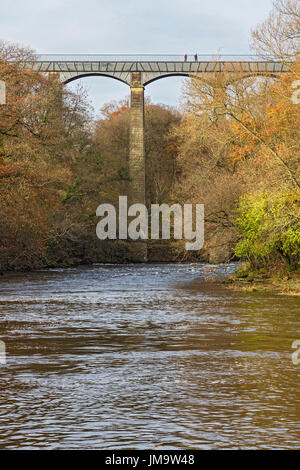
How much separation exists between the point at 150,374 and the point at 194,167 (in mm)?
35778

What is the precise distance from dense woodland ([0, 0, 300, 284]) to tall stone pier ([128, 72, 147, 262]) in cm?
168

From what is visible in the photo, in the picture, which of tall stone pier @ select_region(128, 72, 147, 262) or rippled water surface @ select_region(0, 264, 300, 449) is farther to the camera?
tall stone pier @ select_region(128, 72, 147, 262)

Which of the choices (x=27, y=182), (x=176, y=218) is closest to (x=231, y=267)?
(x=176, y=218)

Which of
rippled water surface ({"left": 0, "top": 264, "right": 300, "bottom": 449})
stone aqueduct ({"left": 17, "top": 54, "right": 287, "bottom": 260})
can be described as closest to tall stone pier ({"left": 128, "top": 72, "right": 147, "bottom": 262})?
stone aqueduct ({"left": 17, "top": 54, "right": 287, "bottom": 260})

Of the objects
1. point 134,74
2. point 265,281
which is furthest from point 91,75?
point 265,281

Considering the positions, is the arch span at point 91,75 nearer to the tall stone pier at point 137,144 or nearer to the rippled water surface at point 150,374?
the tall stone pier at point 137,144

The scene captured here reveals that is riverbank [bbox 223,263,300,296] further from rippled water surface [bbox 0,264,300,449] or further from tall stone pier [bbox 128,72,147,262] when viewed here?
tall stone pier [bbox 128,72,147,262]

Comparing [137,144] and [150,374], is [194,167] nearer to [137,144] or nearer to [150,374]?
[137,144]

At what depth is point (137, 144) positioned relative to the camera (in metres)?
54.5

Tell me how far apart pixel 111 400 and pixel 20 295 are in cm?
1519

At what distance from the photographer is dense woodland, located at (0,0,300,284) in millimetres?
24375

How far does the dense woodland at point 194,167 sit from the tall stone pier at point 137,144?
1.68 meters

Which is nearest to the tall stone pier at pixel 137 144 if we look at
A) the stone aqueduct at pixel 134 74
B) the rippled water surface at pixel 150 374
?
the stone aqueduct at pixel 134 74
